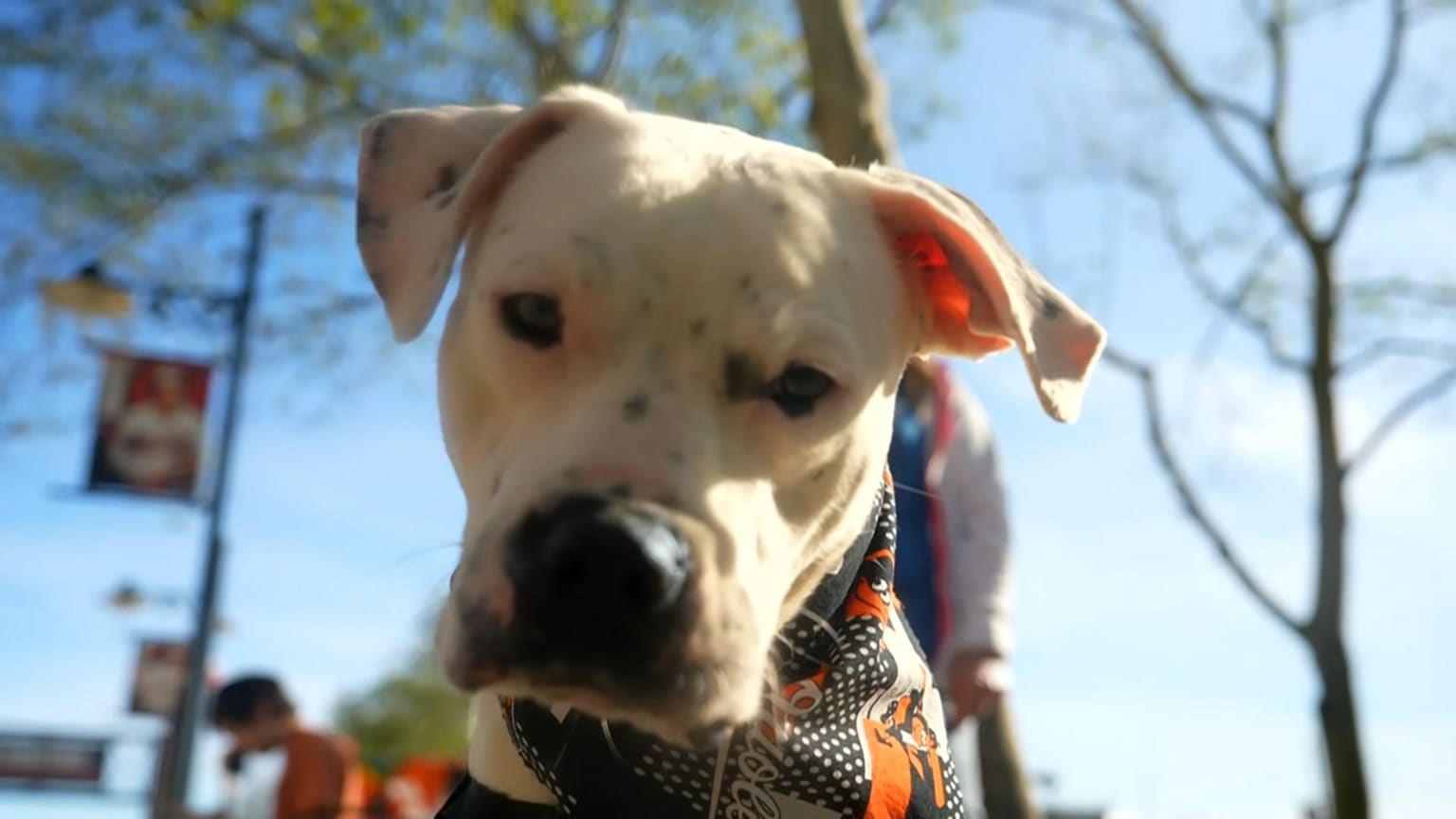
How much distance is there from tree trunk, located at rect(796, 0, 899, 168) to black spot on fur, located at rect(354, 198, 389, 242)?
3.75 m

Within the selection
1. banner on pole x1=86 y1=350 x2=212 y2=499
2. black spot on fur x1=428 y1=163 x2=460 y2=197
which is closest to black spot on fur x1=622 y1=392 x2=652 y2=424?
black spot on fur x1=428 y1=163 x2=460 y2=197

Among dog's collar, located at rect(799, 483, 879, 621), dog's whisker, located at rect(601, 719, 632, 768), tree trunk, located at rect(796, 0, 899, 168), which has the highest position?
tree trunk, located at rect(796, 0, 899, 168)

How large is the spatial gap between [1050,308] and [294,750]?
5391 mm

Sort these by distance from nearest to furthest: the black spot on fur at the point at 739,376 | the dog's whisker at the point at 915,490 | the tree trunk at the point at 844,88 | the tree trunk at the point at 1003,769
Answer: the black spot on fur at the point at 739,376 → the dog's whisker at the point at 915,490 → the tree trunk at the point at 1003,769 → the tree trunk at the point at 844,88

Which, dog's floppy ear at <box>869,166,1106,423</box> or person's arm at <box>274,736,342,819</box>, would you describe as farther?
person's arm at <box>274,736,342,819</box>

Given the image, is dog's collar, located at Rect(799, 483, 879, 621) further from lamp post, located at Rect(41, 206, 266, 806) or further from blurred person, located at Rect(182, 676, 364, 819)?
lamp post, located at Rect(41, 206, 266, 806)

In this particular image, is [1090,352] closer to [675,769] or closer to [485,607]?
[675,769]

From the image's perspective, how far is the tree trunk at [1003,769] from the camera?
5844mm

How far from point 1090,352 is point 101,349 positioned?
12123 millimetres

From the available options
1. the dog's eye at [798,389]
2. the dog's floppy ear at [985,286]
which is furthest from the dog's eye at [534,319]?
the dog's floppy ear at [985,286]

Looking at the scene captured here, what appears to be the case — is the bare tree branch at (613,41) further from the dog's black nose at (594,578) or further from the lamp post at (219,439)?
the dog's black nose at (594,578)

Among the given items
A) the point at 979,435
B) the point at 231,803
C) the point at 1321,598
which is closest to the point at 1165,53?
the point at 1321,598

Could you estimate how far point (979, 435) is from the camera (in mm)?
4305

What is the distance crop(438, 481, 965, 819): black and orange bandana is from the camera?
2309 mm
